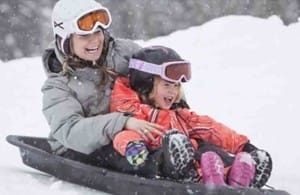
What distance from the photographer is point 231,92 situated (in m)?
8.51

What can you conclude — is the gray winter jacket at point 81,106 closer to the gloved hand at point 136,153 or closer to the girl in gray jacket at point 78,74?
the girl in gray jacket at point 78,74

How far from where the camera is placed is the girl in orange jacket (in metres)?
4.30

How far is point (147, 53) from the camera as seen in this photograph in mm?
4984

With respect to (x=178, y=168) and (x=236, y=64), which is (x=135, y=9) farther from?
(x=178, y=168)

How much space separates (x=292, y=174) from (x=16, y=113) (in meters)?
3.48

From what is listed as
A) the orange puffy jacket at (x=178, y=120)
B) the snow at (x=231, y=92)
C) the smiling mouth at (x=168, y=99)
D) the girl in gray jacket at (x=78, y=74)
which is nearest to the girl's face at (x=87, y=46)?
the girl in gray jacket at (x=78, y=74)

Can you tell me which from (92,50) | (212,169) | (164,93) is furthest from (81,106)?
(212,169)

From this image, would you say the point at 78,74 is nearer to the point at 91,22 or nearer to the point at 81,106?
the point at 81,106

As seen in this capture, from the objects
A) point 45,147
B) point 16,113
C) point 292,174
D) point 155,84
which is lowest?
point 16,113

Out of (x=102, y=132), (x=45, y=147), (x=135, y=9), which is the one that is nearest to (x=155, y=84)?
(x=102, y=132)

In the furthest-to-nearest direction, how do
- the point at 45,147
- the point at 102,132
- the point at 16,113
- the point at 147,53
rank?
the point at 16,113
the point at 45,147
the point at 147,53
the point at 102,132

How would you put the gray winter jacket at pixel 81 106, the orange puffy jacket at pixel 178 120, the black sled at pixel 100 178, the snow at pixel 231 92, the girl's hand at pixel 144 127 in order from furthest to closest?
the snow at pixel 231 92
the orange puffy jacket at pixel 178 120
the gray winter jacket at pixel 81 106
the girl's hand at pixel 144 127
the black sled at pixel 100 178

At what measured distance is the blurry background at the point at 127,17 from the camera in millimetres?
14766

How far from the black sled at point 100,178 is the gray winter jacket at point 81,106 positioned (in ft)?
0.36
